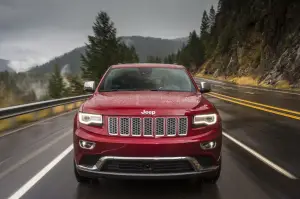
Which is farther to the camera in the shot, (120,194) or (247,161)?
(247,161)

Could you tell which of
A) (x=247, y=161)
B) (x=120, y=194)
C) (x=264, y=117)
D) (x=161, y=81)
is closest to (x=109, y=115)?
(x=120, y=194)

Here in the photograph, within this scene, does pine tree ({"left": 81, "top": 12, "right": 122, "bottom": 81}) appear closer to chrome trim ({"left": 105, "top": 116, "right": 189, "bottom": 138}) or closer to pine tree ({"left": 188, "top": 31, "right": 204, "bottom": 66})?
chrome trim ({"left": 105, "top": 116, "right": 189, "bottom": 138})

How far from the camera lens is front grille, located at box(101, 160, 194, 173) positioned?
14.8 feet

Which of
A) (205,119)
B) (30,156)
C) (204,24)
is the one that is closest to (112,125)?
(205,119)

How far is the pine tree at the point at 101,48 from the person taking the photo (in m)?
57.9

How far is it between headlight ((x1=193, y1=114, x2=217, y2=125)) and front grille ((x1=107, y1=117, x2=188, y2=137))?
0.23 meters

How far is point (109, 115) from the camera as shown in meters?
4.66

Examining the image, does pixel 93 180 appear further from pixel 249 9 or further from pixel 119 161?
pixel 249 9

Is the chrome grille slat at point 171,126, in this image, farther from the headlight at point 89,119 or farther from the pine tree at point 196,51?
the pine tree at point 196,51

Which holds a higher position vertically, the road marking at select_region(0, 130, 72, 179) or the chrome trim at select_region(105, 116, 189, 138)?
the chrome trim at select_region(105, 116, 189, 138)

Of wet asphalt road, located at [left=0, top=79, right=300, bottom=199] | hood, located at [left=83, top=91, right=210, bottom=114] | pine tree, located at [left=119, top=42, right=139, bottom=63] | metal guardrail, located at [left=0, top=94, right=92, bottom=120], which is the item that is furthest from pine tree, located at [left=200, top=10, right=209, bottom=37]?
hood, located at [left=83, top=91, right=210, bottom=114]

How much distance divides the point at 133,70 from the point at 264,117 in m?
8.74

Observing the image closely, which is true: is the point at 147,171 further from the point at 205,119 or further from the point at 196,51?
the point at 196,51

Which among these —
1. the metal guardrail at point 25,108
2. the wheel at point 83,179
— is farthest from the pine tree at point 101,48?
the wheel at point 83,179
